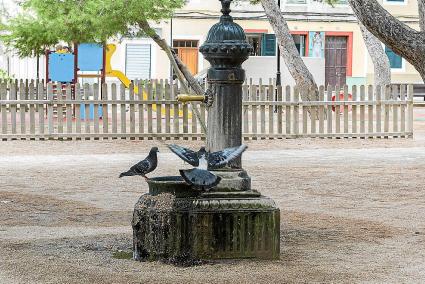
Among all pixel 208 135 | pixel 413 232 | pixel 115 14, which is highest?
pixel 115 14

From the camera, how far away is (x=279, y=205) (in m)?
12.5

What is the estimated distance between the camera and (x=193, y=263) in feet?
26.7

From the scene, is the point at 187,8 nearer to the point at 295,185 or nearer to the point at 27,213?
the point at 295,185

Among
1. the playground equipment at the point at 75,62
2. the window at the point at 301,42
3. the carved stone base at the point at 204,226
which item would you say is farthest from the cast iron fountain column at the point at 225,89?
the window at the point at 301,42

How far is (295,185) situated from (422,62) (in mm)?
2944

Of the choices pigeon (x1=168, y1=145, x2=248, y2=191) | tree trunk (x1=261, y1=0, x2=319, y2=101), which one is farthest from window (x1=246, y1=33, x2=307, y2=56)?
pigeon (x1=168, y1=145, x2=248, y2=191)

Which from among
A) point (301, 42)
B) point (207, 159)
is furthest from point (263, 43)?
point (207, 159)

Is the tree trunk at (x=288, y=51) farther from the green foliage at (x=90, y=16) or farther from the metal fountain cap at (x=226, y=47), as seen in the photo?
the metal fountain cap at (x=226, y=47)

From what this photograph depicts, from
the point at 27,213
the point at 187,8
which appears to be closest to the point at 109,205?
the point at 27,213

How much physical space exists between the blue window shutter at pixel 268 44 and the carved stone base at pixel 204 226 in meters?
40.2

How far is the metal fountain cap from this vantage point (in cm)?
860

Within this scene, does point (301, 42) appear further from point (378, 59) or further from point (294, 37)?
point (378, 59)

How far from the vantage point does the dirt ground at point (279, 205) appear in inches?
309

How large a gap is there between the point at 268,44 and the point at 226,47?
132 ft
